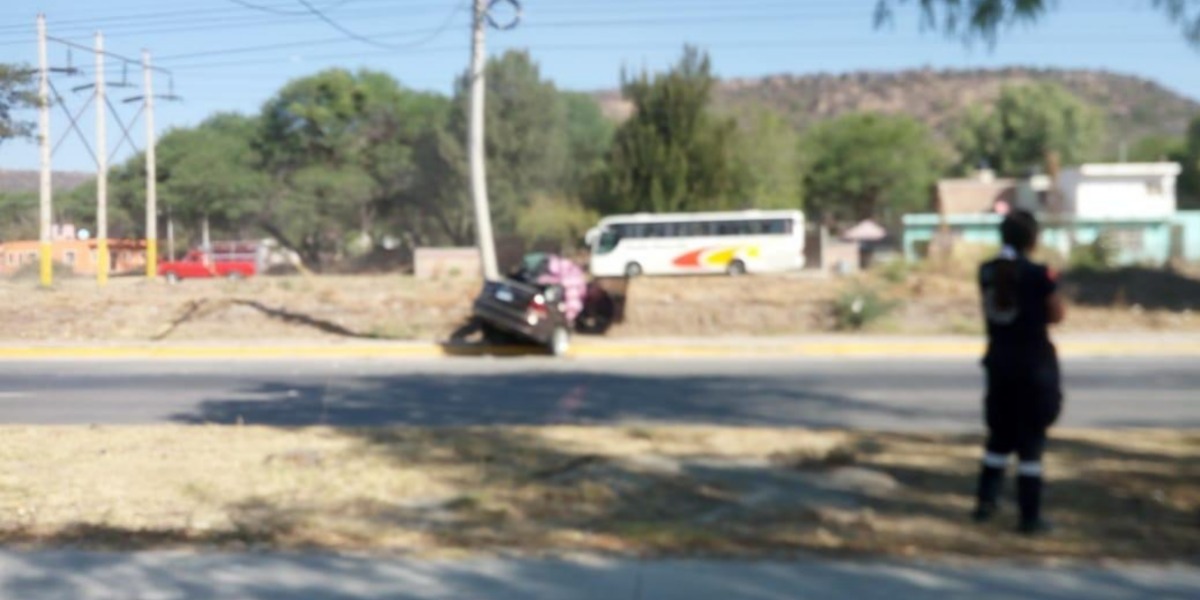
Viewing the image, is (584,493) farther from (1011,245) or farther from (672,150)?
(672,150)

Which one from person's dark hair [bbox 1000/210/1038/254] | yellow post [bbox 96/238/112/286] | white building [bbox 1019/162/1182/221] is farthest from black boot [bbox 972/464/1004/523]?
white building [bbox 1019/162/1182/221]

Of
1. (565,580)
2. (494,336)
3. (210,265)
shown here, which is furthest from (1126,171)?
(565,580)

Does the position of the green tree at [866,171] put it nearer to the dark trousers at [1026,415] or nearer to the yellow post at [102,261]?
the yellow post at [102,261]

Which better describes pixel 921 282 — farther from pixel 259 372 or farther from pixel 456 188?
pixel 456 188

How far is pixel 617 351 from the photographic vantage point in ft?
82.1

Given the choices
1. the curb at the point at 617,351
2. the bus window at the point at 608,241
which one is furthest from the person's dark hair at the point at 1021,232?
the bus window at the point at 608,241

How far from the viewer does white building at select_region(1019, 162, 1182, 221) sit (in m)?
49.8

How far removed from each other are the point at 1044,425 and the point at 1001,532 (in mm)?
688

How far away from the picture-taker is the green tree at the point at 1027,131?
73.7 metres

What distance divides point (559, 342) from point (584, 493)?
1487cm

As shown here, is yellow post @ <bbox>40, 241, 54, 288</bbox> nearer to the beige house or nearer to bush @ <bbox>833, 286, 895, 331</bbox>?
bush @ <bbox>833, 286, 895, 331</bbox>

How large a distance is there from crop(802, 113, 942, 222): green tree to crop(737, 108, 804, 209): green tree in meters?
6.86

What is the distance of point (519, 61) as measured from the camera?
59031 millimetres

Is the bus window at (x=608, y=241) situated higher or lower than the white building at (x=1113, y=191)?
lower
